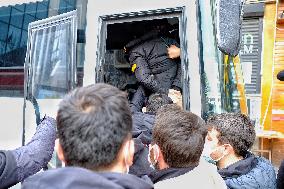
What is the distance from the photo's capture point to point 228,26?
110 inches

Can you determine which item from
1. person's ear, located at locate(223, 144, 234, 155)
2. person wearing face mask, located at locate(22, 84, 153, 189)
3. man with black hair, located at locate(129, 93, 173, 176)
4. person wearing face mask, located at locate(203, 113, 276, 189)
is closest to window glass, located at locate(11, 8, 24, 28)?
man with black hair, located at locate(129, 93, 173, 176)

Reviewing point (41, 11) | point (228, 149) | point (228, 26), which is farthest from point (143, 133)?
point (41, 11)

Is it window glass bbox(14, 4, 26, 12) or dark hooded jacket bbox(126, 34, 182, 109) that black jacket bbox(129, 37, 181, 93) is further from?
window glass bbox(14, 4, 26, 12)

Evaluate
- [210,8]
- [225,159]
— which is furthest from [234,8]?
[225,159]

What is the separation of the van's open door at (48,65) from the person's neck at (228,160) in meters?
1.76

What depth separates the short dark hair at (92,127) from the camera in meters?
1.18

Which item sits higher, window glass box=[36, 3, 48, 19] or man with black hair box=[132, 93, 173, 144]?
window glass box=[36, 3, 48, 19]

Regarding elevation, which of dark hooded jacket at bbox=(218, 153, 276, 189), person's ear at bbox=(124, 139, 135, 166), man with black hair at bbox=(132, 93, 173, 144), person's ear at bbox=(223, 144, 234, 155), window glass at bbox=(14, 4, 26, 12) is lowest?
dark hooded jacket at bbox=(218, 153, 276, 189)

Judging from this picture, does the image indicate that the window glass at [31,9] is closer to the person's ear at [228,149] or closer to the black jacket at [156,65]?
the black jacket at [156,65]

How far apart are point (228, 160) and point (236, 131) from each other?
20cm

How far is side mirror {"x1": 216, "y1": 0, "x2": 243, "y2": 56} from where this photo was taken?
9.10 feet

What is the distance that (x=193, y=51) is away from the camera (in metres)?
3.36

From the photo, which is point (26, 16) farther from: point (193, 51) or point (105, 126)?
point (105, 126)

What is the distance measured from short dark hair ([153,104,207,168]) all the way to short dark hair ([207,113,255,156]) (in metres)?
0.77
